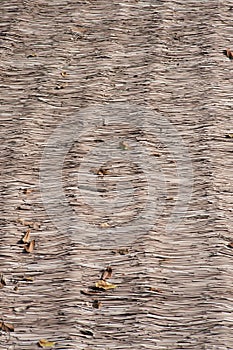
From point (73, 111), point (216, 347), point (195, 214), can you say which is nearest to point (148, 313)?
point (216, 347)

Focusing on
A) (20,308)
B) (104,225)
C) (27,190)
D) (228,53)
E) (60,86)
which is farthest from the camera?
(228,53)

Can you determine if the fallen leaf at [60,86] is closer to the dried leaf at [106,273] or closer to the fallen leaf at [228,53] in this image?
the fallen leaf at [228,53]

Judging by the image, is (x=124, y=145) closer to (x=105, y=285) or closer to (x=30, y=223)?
(x=30, y=223)

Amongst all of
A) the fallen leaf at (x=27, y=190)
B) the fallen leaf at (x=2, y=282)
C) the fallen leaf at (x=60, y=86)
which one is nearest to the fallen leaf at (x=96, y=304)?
the fallen leaf at (x=2, y=282)

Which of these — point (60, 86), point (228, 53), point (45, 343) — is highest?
point (228, 53)

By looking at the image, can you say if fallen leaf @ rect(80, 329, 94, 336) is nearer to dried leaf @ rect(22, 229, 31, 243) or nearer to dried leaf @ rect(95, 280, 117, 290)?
dried leaf @ rect(95, 280, 117, 290)

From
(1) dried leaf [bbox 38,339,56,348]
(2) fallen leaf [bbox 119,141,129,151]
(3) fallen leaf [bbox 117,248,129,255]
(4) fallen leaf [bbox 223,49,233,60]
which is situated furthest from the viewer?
(4) fallen leaf [bbox 223,49,233,60]

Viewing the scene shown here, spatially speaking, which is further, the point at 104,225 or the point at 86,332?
the point at 104,225

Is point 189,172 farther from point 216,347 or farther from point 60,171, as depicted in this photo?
point 216,347

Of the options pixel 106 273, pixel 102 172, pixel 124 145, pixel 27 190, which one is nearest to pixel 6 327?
pixel 106 273

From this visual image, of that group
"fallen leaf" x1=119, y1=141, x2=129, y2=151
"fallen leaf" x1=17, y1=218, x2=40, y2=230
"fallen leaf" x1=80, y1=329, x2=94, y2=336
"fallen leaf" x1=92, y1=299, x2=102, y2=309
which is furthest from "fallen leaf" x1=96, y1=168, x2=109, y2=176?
"fallen leaf" x1=80, y1=329, x2=94, y2=336

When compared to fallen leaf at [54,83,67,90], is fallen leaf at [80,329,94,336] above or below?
below

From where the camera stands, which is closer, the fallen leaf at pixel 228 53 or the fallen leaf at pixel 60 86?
the fallen leaf at pixel 60 86

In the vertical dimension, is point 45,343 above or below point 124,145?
below
